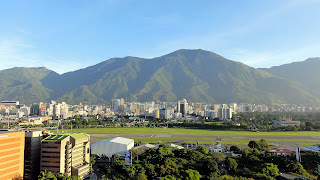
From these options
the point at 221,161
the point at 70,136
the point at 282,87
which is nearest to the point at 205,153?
the point at 221,161

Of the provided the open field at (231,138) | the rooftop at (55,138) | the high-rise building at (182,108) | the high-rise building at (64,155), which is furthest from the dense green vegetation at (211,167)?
the high-rise building at (182,108)

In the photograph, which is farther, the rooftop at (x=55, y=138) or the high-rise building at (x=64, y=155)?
the rooftop at (x=55, y=138)

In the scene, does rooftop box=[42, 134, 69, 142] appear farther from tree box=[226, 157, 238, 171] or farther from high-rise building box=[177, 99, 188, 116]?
high-rise building box=[177, 99, 188, 116]

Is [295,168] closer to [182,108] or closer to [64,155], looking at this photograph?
[64,155]

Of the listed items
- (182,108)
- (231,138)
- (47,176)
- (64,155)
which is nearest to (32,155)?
(64,155)

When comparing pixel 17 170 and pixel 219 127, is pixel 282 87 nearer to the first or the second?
pixel 219 127

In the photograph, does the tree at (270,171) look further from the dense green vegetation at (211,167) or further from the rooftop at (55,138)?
the rooftop at (55,138)
